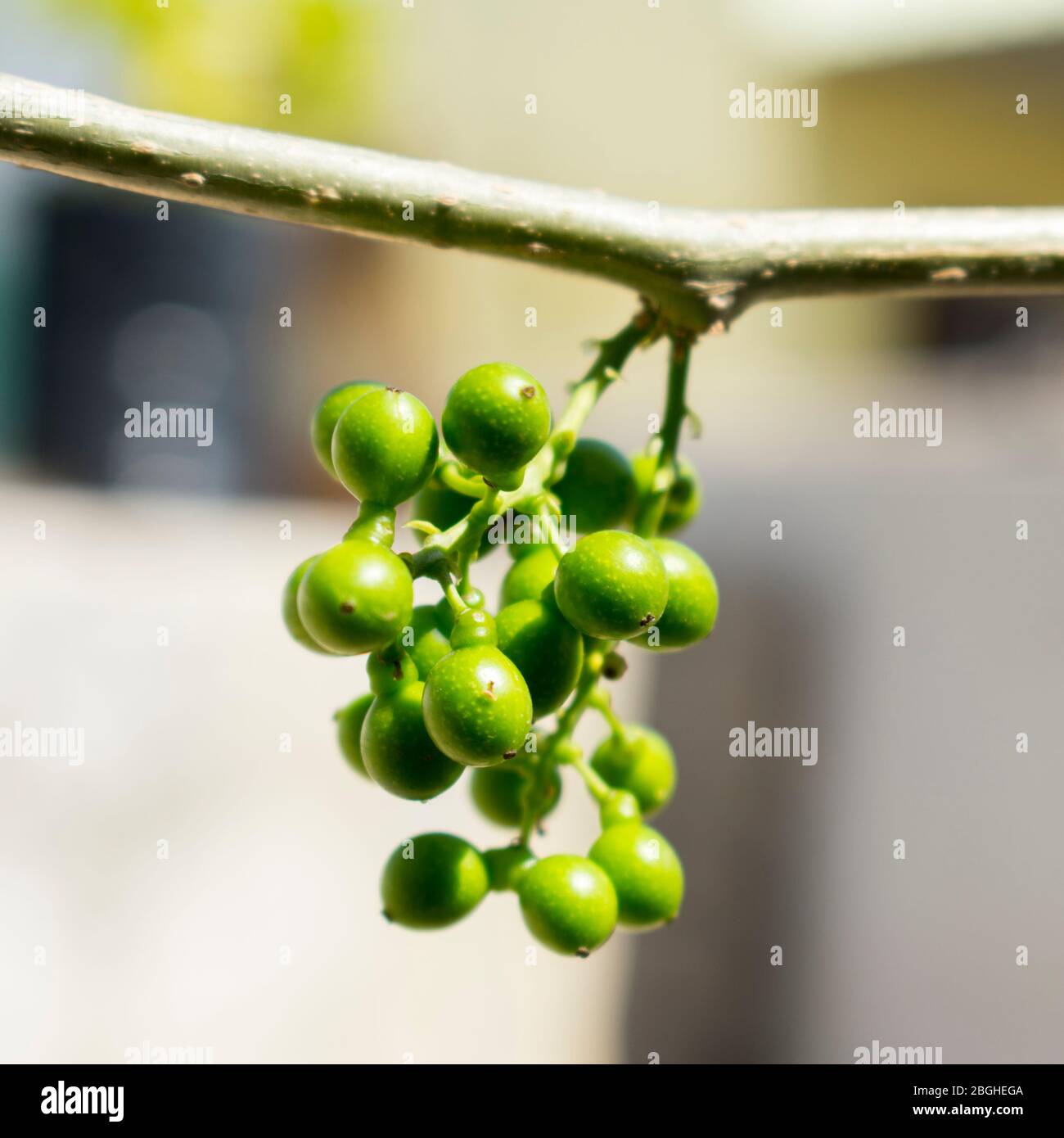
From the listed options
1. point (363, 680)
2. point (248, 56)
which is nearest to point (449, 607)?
point (363, 680)

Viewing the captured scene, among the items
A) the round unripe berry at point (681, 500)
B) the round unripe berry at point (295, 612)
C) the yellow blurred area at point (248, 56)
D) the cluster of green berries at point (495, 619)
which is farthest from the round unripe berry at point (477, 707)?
the yellow blurred area at point (248, 56)

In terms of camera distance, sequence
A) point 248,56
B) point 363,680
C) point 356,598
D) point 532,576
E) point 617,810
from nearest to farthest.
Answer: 1. point 356,598
2. point 532,576
3. point 617,810
4. point 363,680
5. point 248,56

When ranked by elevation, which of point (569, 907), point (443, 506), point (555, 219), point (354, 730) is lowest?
point (569, 907)

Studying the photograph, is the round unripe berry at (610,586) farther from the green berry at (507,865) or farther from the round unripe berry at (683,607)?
the green berry at (507,865)

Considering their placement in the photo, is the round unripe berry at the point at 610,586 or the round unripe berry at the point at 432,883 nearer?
the round unripe berry at the point at 610,586

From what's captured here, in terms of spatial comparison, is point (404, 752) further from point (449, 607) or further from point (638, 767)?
point (638, 767)
